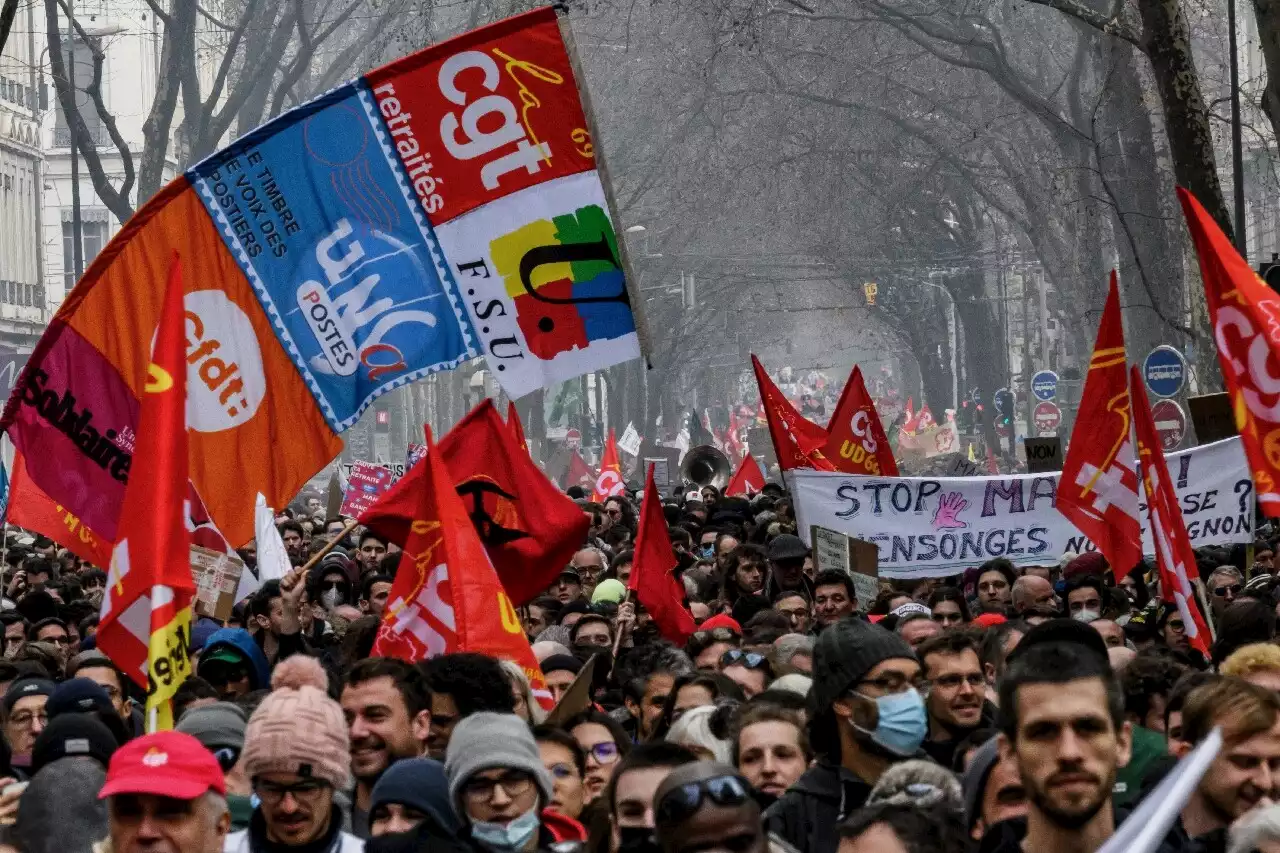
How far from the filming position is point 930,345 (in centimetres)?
6919

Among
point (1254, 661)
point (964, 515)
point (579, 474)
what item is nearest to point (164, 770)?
point (1254, 661)

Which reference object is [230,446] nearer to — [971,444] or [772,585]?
[772,585]

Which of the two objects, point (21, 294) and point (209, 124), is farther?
point (21, 294)

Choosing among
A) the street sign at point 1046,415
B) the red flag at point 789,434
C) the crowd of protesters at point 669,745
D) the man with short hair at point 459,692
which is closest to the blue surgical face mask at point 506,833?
the crowd of protesters at point 669,745

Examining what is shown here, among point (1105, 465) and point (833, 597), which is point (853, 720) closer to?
point (833, 597)

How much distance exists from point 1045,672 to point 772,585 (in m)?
8.49

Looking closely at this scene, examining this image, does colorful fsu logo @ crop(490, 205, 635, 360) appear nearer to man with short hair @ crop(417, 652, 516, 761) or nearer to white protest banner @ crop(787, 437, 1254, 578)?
man with short hair @ crop(417, 652, 516, 761)

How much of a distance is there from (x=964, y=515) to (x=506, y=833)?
26.5 ft

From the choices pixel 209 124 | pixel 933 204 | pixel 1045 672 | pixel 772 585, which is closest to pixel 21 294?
pixel 933 204

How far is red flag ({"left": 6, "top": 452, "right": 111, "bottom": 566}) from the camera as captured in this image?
9.12 m

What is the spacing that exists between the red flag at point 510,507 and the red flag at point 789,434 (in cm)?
317

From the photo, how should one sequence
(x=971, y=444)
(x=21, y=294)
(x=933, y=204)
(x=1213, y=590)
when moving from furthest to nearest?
(x=971, y=444), (x=21, y=294), (x=933, y=204), (x=1213, y=590)

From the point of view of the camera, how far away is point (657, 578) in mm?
11336

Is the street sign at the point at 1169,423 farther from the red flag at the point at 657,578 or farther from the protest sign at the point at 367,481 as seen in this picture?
the red flag at the point at 657,578
